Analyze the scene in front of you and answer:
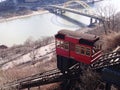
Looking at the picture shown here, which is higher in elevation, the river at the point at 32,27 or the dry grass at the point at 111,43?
the dry grass at the point at 111,43

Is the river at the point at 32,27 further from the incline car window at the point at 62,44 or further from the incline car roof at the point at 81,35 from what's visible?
the incline car roof at the point at 81,35

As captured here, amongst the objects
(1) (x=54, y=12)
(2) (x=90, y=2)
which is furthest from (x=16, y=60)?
(2) (x=90, y=2)

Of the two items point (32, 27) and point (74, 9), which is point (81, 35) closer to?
point (32, 27)

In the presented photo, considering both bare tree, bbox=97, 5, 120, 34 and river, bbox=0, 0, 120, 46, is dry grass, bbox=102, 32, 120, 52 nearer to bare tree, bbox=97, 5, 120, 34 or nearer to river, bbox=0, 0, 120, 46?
bare tree, bbox=97, 5, 120, 34

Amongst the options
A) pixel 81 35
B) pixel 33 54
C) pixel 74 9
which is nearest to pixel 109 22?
pixel 33 54

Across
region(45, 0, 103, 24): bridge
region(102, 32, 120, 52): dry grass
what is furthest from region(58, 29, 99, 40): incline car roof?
region(45, 0, 103, 24): bridge

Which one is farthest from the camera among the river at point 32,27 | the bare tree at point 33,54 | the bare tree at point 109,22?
the river at point 32,27

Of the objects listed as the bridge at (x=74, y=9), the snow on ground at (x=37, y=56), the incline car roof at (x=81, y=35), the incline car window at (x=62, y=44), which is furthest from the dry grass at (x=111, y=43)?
the bridge at (x=74, y=9)

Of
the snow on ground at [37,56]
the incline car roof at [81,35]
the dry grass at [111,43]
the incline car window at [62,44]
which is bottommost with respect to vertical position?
the snow on ground at [37,56]

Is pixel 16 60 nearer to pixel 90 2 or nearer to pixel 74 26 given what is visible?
pixel 74 26
